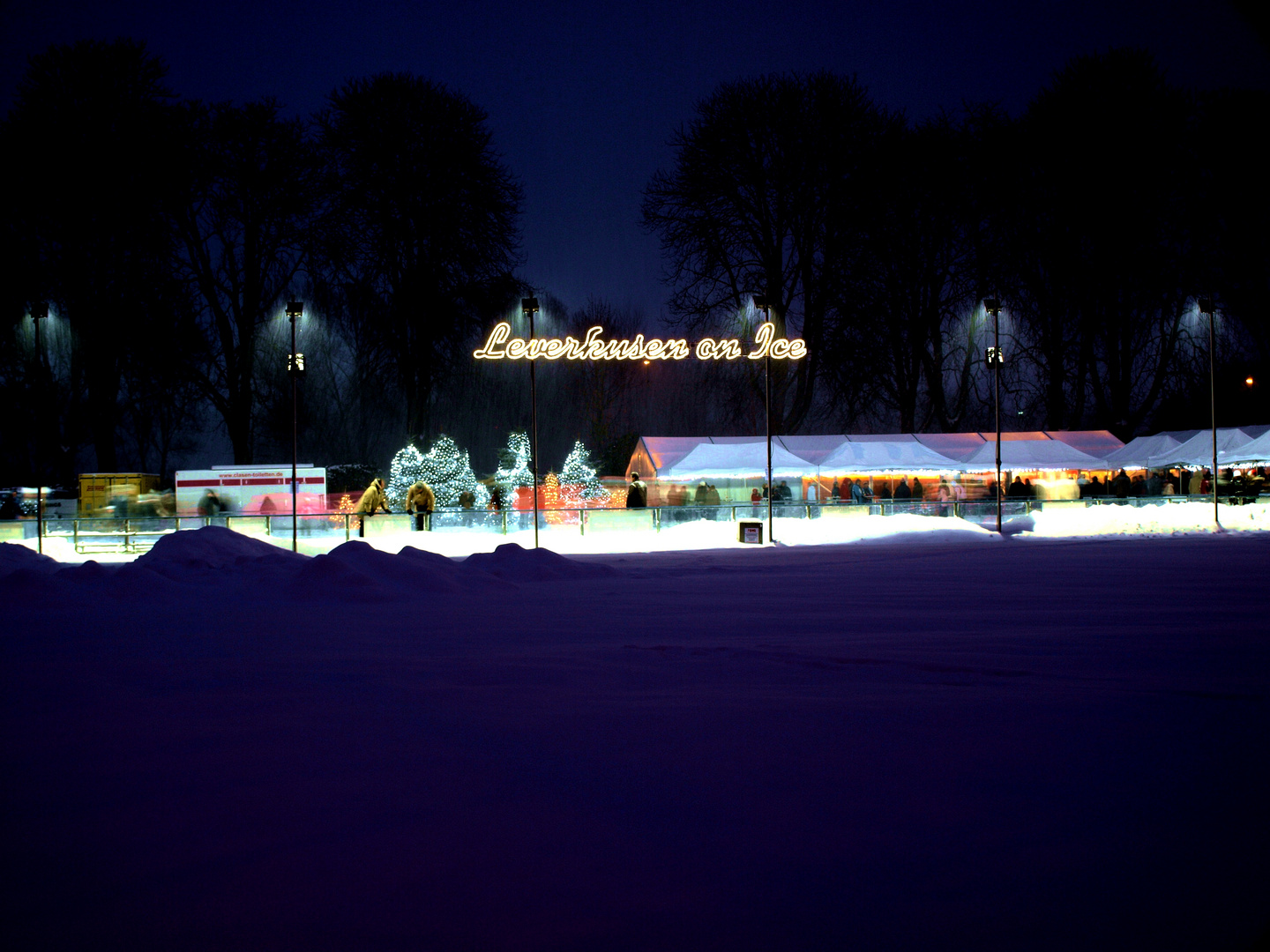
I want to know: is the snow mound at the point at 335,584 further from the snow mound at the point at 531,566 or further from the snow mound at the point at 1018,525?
the snow mound at the point at 1018,525

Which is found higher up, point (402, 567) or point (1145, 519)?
point (1145, 519)

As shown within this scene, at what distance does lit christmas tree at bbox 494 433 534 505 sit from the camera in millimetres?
33938

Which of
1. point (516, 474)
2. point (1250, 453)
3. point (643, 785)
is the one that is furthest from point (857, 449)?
point (643, 785)

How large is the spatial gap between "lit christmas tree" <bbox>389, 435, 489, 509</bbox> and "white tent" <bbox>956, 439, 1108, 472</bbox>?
17.7 metres

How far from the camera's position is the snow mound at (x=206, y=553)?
15.7m

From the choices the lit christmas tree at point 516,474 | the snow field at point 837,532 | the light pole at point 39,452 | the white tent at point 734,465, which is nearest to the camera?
the light pole at point 39,452

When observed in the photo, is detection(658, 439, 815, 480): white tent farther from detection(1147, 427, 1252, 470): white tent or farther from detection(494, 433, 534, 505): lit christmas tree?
detection(1147, 427, 1252, 470): white tent

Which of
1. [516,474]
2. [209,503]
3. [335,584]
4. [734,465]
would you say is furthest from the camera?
[516,474]

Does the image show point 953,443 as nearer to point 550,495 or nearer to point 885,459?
point 885,459

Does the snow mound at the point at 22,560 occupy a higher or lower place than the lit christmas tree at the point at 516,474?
lower

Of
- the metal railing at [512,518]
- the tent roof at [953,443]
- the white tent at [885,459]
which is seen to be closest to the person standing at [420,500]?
the metal railing at [512,518]

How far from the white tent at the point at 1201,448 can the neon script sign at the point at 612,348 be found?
45.5 ft

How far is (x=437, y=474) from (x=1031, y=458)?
21.4 meters

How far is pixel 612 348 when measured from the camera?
119ft
